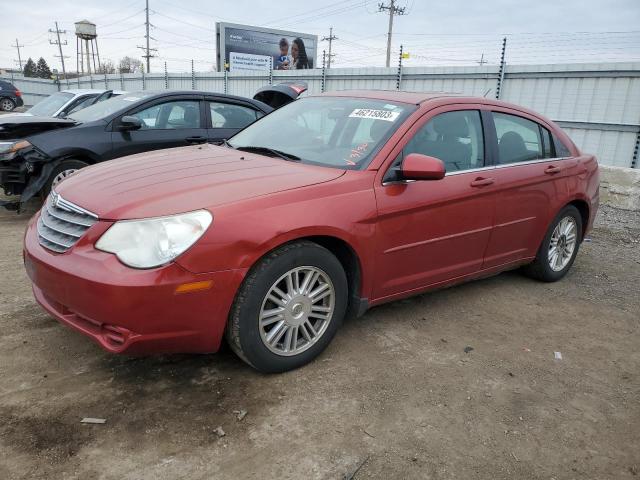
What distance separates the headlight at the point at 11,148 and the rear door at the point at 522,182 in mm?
5168

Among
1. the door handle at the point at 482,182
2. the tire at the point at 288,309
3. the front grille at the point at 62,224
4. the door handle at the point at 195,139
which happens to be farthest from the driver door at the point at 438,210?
the door handle at the point at 195,139

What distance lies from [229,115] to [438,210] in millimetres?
4415

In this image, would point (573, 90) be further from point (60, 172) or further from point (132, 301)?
point (132, 301)

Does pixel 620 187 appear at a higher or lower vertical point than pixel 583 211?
lower

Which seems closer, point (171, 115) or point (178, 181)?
point (178, 181)

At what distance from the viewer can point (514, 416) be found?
2760 millimetres

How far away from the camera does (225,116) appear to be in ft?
23.4

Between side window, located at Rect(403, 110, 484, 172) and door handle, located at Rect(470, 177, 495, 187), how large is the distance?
0.37ft

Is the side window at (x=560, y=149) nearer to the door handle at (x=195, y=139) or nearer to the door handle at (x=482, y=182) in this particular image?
the door handle at (x=482, y=182)

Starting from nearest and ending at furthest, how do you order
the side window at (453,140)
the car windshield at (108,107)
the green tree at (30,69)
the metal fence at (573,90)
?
the side window at (453,140) < the car windshield at (108,107) < the metal fence at (573,90) < the green tree at (30,69)

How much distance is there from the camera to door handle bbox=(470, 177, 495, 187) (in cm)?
377

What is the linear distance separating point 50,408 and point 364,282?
1.82m

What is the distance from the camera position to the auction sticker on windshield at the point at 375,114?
355 centimetres

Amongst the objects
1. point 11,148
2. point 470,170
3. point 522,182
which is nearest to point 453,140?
point 470,170
